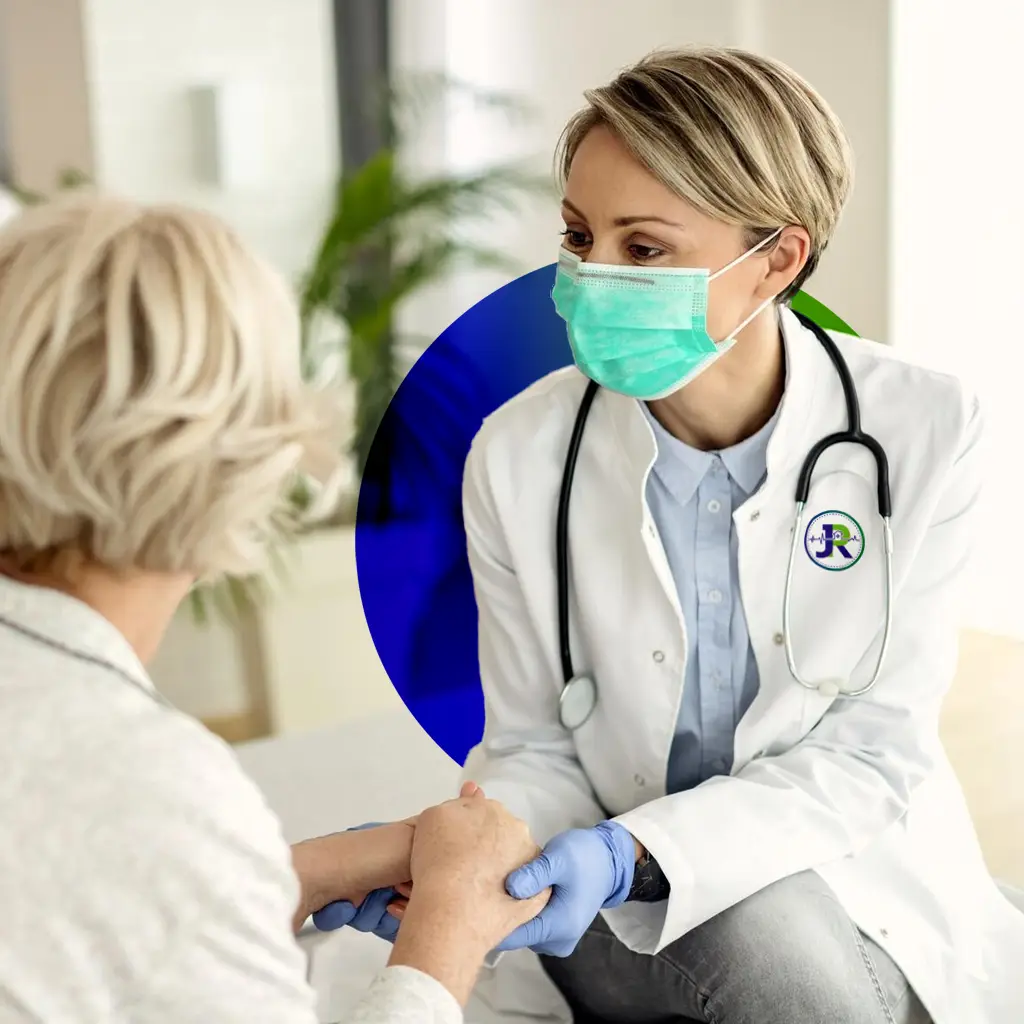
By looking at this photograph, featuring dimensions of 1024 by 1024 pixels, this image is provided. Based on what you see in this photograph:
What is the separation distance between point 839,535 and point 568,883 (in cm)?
47

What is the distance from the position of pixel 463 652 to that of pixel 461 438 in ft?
0.95

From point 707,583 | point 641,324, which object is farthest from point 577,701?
point 641,324

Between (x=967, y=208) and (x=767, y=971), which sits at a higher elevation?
(x=967, y=208)

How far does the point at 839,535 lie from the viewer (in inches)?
52.8

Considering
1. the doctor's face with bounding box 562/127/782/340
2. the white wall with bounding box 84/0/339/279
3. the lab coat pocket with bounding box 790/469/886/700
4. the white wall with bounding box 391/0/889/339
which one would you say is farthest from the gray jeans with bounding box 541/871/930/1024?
the white wall with bounding box 84/0/339/279

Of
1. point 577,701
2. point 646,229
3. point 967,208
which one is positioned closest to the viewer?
point 646,229

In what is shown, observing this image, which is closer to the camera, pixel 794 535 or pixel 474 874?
pixel 474 874

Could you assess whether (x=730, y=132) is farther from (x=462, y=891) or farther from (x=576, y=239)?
(x=462, y=891)

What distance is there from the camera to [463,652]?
168cm

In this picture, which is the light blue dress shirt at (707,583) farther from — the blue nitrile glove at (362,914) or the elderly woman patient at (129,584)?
the elderly woman patient at (129,584)

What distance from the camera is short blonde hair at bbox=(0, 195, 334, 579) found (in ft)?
2.49

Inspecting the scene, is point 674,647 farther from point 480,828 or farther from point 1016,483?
point 1016,483

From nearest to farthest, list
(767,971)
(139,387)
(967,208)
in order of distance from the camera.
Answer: (139,387) < (767,971) < (967,208)

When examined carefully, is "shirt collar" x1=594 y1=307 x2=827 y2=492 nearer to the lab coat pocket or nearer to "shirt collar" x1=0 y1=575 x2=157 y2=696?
the lab coat pocket
